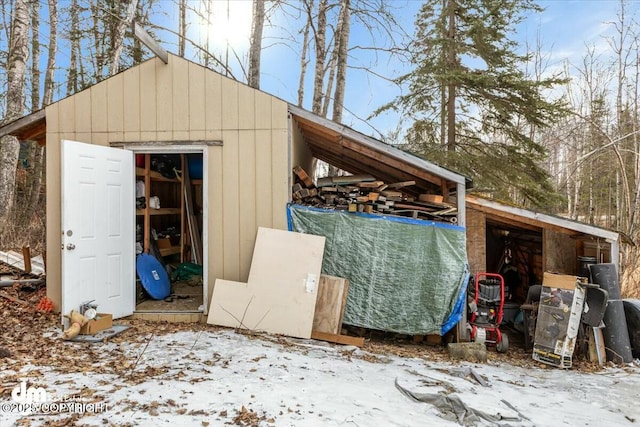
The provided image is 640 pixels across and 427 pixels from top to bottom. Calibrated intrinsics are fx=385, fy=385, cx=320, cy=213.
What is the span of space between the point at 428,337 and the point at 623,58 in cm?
1506

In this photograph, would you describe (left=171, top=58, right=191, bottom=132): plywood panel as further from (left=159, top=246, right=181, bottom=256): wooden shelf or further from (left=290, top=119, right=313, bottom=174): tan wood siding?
(left=159, top=246, right=181, bottom=256): wooden shelf

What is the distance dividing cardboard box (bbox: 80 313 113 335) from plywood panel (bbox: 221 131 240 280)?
4.65 feet

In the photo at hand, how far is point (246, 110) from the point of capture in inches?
199

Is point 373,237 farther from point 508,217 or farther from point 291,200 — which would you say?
point 508,217

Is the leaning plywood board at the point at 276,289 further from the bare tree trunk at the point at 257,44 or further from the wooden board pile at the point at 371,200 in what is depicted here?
the bare tree trunk at the point at 257,44

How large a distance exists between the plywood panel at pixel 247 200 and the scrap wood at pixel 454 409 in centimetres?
259

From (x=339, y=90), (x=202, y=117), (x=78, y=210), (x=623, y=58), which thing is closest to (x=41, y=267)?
(x=78, y=210)

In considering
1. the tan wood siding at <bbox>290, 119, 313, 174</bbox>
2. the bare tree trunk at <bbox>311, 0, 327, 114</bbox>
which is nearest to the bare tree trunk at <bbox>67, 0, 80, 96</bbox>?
the bare tree trunk at <bbox>311, 0, 327, 114</bbox>

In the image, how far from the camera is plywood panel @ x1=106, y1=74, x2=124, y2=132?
5.11 meters

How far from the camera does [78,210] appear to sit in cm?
446

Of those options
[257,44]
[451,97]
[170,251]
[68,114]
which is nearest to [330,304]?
[170,251]

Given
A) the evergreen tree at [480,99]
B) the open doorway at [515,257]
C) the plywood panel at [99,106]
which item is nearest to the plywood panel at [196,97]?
the plywood panel at [99,106]

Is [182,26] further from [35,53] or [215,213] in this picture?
[215,213]

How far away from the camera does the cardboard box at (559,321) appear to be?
4.69 metres
